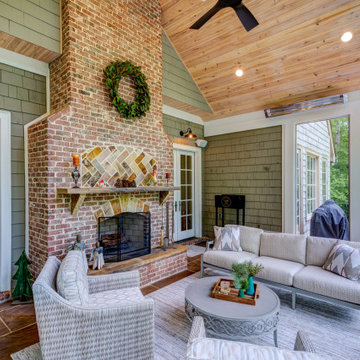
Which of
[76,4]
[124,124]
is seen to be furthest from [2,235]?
[76,4]

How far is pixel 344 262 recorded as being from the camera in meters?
2.87

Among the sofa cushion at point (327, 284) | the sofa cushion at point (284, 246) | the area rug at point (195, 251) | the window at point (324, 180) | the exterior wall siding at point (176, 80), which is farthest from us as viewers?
the window at point (324, 180)

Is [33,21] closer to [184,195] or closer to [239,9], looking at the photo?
[239,9]

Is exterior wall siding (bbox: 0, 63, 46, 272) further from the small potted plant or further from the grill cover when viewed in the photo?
the grill cover

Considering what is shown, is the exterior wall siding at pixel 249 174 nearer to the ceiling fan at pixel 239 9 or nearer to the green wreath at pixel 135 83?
the green wreath at pixel 135 83

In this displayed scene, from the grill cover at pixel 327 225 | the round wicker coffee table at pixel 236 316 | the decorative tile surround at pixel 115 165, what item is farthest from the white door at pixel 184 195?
the round wicker coffee table at pixel 236 316

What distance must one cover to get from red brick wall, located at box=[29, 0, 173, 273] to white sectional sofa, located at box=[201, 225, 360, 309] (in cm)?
181

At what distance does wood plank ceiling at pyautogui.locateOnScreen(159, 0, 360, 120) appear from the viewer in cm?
376

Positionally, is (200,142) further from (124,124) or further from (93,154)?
(93,154)

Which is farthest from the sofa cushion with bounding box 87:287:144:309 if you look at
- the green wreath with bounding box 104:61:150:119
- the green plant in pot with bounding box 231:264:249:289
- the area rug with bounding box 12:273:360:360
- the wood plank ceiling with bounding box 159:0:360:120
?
the wood plank ceiling with bounding box 159:0:360:120

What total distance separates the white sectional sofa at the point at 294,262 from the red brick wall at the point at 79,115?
1.81 metres

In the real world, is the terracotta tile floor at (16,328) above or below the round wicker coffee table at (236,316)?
below

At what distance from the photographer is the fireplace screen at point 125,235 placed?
3738 millimetres

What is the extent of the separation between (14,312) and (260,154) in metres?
5.07
